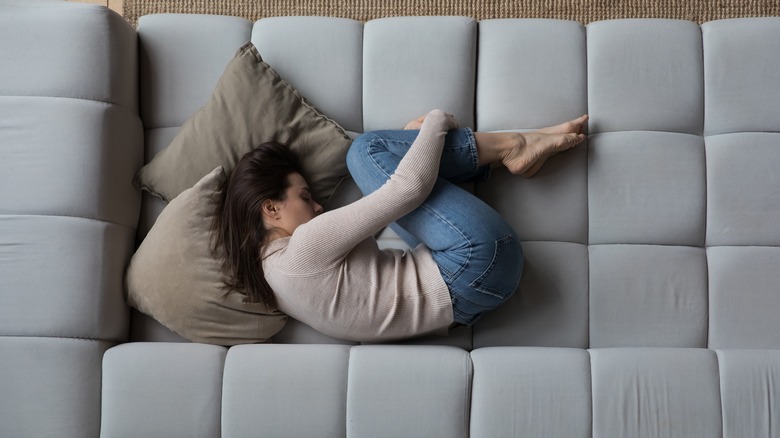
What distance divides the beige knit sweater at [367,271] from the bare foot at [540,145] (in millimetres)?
200

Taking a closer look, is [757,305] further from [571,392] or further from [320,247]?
[320,247]

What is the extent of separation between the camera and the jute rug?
2.42m

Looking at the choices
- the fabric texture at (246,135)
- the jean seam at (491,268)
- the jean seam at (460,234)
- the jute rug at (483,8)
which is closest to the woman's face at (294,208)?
the fabric texture at (246,135)

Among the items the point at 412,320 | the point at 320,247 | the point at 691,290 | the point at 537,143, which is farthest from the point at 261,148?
the point at 691,290

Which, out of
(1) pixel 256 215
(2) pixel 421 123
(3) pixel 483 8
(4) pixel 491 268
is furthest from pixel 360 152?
(3) pixel 483 8

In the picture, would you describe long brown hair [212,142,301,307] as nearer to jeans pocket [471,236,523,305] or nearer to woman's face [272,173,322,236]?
woman's face [272,173,322,236]

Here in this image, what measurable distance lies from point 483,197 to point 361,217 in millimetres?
427

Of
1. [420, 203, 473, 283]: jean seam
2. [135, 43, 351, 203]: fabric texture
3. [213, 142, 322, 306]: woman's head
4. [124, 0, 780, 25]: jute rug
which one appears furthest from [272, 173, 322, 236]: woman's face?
[124, 0, 780, 25]: jute rug

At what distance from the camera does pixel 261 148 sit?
192cm

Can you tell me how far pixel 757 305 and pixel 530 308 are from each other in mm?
569

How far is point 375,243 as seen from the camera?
1.91 metres

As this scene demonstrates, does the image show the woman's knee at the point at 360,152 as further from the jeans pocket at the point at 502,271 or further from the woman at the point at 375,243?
the jeans pocket at the point at 502,271

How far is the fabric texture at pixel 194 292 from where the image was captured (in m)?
1.85

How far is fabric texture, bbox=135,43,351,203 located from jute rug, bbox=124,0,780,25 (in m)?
0.56
